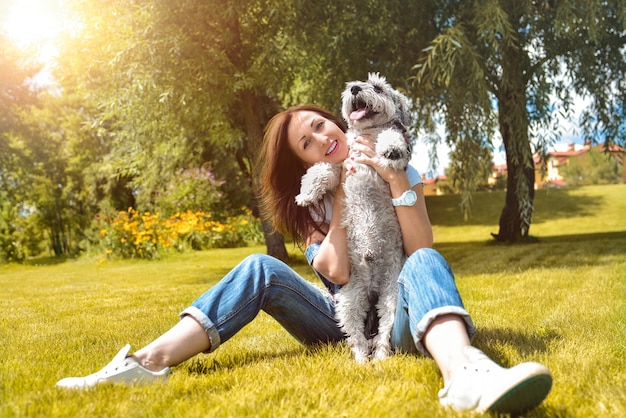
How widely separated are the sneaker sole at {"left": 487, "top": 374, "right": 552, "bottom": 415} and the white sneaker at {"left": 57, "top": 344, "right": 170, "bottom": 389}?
1.29 metres

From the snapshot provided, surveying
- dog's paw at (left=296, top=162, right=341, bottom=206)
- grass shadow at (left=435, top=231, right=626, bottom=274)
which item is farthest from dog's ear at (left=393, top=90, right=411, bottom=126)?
grass shadow at (left=435, top=231, right=626, bottom=274)

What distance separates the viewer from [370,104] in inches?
99.7

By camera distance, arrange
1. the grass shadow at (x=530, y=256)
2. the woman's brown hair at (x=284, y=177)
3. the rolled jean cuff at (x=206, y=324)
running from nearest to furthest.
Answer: the rolled jean cuff at (x=206, y=324), the woman's brown hair at (x=284, y=177), the grass shadow at (x=530, y=256)

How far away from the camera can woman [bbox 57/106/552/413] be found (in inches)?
71.5

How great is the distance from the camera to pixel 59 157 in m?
22.5

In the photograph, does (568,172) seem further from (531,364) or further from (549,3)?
(531,364)

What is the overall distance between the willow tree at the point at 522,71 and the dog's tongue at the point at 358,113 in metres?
4.34

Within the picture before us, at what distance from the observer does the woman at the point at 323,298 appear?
182 centimetres

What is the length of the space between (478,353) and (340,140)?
1232mm

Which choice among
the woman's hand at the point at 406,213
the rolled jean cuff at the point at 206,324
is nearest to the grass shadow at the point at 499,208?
the woman's hand at the point at 406,213

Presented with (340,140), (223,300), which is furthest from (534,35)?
(223,300)

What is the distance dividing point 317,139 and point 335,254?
581 mm

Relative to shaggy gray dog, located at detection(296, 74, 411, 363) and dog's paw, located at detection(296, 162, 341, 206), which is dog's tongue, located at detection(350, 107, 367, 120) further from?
dog's paw, located at detection(296, 162, 341, 206)

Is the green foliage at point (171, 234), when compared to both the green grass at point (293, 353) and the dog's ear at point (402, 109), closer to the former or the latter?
the green grass at point (293, 353)
